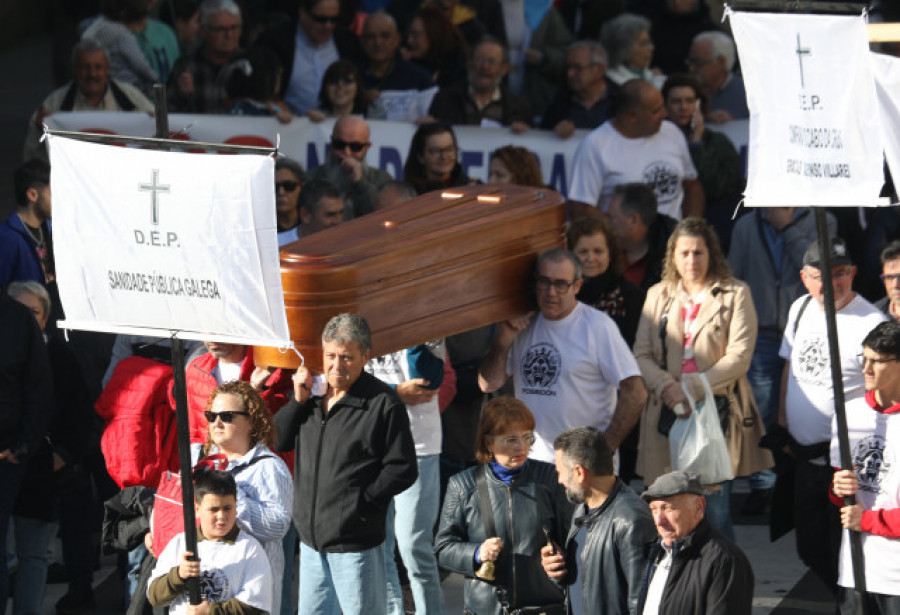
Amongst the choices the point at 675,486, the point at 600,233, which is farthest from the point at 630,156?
the point at 675,486

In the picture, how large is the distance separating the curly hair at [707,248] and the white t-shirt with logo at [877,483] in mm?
1495

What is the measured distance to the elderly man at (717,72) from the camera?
39.8ft

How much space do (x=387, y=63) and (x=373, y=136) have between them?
29.1 inches

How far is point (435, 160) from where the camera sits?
10305 millimetres

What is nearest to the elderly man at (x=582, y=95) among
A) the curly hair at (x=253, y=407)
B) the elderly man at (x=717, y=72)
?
the elderly man at (x=717, y=72)

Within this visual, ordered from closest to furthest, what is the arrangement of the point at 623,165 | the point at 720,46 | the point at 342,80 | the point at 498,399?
the point at 498,399
the point at 623,165
the point at 342,80
the point at 720,46

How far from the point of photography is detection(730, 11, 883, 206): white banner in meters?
6.84

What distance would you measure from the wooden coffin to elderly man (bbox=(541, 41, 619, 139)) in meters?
3.29

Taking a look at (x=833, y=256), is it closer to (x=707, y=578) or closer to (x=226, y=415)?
(x=707, y=578)

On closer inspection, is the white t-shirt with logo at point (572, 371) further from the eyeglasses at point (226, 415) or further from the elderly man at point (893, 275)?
the eyeglasses at point (226, 415)

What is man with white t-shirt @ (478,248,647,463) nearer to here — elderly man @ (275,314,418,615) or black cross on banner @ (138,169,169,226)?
elderly man @ (275,314,418,615)

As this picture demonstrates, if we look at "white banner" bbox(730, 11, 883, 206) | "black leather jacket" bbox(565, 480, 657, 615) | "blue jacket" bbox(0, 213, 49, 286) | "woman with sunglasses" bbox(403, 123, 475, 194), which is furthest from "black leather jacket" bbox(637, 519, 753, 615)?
"blue jacket" bbox(0, 213, 49, 286)

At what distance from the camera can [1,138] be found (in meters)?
17.5

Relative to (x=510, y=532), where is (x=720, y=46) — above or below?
above
